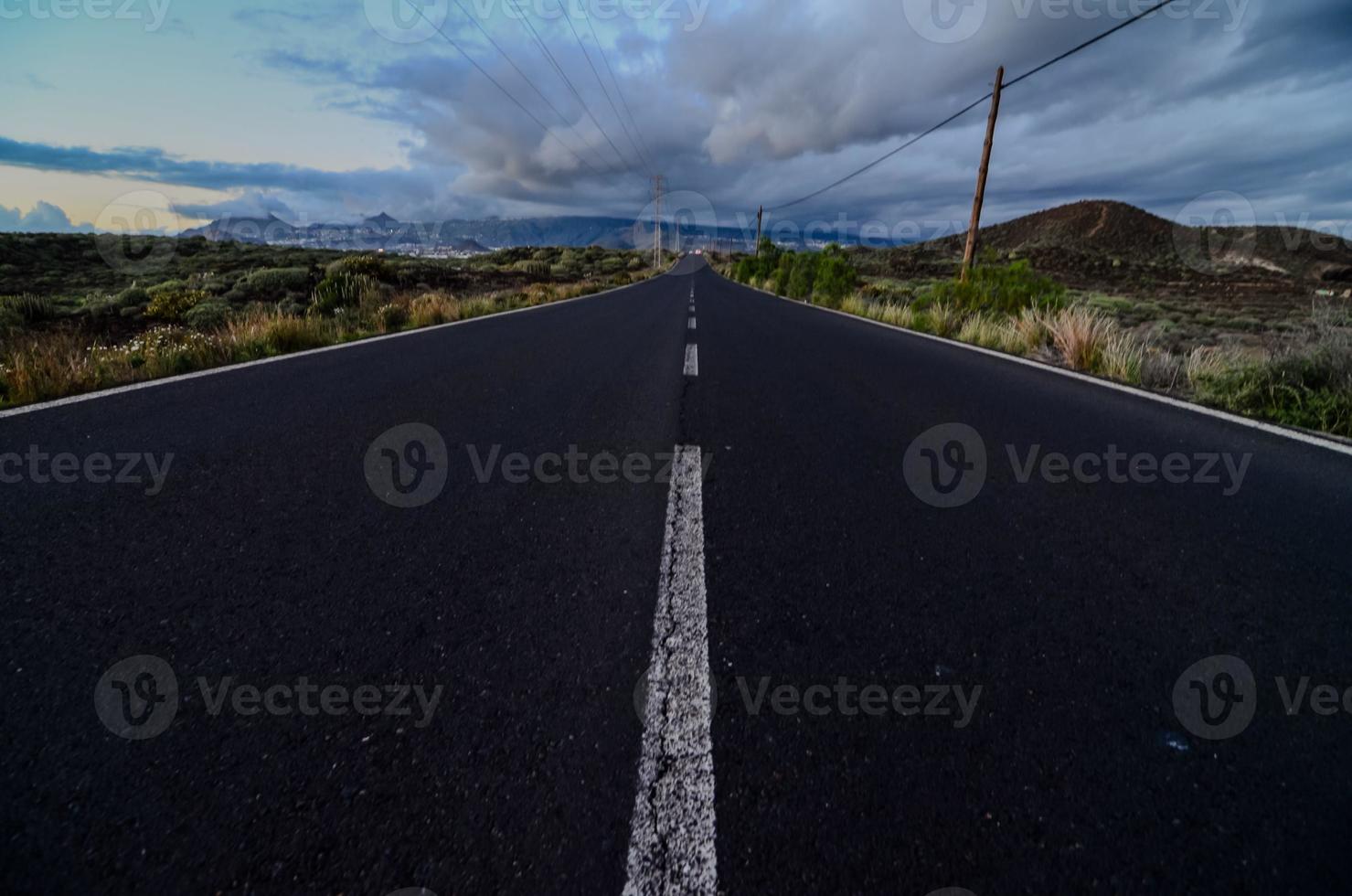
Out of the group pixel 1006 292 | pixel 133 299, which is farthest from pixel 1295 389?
pixel 133 299

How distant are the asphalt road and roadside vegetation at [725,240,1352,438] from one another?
1689 mm

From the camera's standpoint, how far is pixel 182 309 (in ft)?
44.0

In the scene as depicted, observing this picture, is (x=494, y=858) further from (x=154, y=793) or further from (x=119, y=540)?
(x=119, y=540)

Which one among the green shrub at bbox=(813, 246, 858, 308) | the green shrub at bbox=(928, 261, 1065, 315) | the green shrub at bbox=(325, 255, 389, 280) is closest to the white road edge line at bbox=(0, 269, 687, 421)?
the green shrub at bbox=(928, 261, 1065, 315)

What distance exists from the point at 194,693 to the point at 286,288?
19.5m

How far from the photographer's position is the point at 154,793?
121cm

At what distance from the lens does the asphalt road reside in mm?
1119

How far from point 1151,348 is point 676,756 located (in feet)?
29.2

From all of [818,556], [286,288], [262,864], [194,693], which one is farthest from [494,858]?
[286,288]

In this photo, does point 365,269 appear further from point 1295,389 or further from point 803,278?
point 1295,389

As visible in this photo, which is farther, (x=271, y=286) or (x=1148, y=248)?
(x=1148, y=248)

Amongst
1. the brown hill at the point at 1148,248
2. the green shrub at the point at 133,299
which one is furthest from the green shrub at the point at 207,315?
the brown hill at the point at 1148,248

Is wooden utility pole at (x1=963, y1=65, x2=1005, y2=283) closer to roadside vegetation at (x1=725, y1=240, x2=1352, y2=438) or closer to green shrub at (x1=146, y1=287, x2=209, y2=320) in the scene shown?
roadside vegetation at (x1=725, y1=240, x2=1352, y2=438)

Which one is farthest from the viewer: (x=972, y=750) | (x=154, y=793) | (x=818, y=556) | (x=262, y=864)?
(x=818, y=556)
